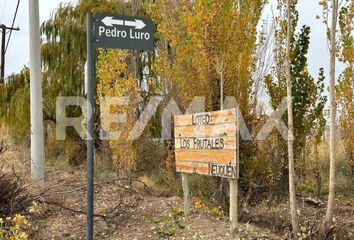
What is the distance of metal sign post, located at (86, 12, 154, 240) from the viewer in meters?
4.13

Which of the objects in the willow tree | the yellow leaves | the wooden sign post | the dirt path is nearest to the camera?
the wooden sign post

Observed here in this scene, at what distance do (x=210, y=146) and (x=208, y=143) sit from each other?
0.19 ft

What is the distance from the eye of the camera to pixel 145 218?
→ 20.7 feet

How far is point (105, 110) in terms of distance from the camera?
9836 mm

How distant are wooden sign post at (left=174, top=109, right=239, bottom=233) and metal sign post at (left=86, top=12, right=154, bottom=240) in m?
1.54

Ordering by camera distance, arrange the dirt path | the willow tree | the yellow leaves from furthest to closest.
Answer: the willow tree < the yellow leaves < the dirt path

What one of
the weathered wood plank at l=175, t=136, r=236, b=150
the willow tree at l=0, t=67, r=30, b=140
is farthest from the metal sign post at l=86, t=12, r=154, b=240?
the willow tree at l=0, t=67, r=30, b=140

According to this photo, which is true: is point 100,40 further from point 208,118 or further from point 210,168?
point 210,168

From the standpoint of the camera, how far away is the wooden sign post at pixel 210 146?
533 cm

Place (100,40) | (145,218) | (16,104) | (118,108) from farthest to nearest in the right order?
(16,104) → (118,108) → (145,218) → (100,40)

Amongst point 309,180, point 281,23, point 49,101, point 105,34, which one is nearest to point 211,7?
point 281,23

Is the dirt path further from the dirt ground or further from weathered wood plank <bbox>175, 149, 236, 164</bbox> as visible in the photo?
weathered wood plank <bbox>175, 149, 236, 164</bbox>

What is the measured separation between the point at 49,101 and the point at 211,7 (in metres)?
7.81

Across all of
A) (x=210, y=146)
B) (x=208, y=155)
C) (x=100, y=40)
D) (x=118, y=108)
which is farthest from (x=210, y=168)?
(x=118, y=108)
